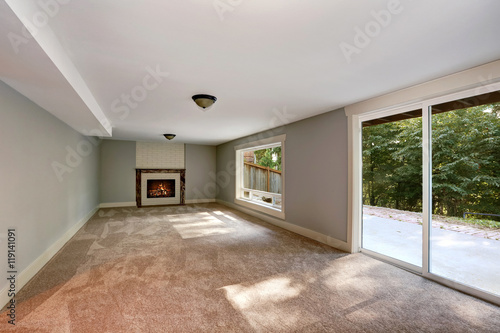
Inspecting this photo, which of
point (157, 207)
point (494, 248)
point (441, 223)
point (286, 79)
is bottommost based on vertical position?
point (157, 207)

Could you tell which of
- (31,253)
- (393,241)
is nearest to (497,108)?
(393,241)

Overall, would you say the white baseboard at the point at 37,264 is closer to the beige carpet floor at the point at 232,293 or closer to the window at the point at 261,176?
the beige carpet floor at the point at 232,293

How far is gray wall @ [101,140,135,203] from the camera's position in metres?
7.55

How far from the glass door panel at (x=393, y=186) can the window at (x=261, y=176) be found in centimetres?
190

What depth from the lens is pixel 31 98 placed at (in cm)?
273

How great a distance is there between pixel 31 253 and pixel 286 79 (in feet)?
11.7

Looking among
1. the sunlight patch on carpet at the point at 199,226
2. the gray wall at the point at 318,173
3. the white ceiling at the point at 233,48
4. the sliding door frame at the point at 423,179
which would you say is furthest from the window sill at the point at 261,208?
the white ceiling at the point at 233,48

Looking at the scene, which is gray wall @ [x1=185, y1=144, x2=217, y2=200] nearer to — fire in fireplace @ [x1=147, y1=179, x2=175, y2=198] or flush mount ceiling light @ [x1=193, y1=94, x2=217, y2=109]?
fire in fireplace @ [x1=147, y1=179, x2=175, y2=198]

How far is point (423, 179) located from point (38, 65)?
3.98 m

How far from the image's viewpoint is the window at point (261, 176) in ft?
19.0

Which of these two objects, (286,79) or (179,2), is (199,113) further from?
(179,2)

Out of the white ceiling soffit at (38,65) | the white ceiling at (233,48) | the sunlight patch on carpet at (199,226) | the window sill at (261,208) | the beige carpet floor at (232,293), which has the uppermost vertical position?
the white ceiling at (233,48)

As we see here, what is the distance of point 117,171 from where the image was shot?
7699mm

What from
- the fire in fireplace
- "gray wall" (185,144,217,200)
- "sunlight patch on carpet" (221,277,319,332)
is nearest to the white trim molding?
"sunlight patch on carpet" (221,277,319,332)
